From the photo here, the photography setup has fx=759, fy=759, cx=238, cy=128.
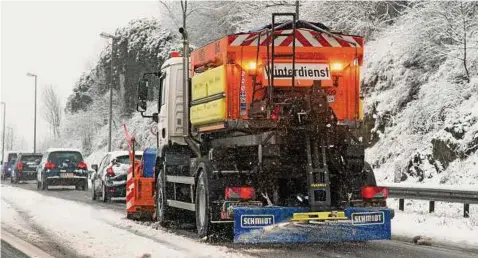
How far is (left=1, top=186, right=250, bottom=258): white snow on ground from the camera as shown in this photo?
9.76 m

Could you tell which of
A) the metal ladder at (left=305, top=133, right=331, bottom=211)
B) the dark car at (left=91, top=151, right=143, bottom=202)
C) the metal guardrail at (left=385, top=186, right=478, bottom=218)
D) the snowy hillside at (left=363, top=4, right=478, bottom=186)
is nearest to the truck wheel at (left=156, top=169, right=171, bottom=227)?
the metal ladder at (left=305, top=133, right=331, bottom=211)

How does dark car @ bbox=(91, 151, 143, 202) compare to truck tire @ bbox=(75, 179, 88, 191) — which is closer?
dark car @ bbox=(91, 151, 143, 202)

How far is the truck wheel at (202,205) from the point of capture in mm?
11008

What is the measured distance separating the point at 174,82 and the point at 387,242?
16.5ft

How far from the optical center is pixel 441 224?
44.9 ft

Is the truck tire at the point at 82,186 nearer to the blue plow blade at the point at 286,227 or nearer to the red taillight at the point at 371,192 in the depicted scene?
the blue plow blade at the point at 286,227

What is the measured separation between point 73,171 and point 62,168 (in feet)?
1.50

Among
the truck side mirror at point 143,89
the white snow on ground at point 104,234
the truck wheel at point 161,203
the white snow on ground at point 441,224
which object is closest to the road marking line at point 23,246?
the white snow on ground at point 104,234

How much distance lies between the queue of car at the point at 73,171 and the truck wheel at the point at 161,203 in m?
6.87

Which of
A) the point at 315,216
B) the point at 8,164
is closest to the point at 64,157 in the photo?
the point at 8,164

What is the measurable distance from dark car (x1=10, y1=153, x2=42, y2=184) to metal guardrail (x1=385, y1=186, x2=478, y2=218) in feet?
88.6

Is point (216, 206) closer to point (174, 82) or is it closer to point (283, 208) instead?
point (283, 208)

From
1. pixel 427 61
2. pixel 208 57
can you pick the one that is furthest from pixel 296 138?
pixel 427 61

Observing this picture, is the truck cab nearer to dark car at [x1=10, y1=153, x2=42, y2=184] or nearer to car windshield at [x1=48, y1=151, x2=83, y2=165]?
car windshield at [x1=48, y1=151, x2=83, y2=165]
